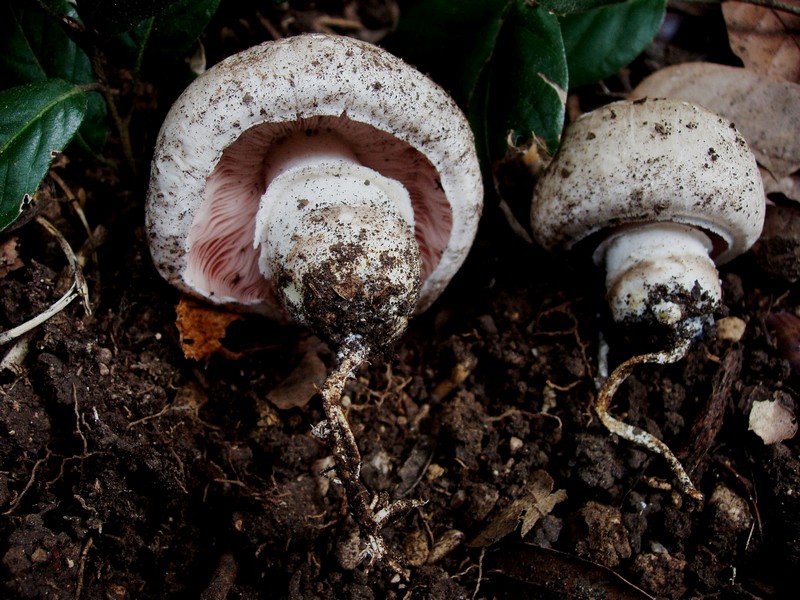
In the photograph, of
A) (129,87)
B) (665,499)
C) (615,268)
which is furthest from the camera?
(129,87)

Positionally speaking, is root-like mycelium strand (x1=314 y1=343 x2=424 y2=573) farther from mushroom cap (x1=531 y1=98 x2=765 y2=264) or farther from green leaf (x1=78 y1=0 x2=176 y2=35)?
green leaf (x1=78 y1=0 x2=176 y2=35)

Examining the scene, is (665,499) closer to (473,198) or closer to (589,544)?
(589,544)

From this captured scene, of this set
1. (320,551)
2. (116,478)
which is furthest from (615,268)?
(116,478)

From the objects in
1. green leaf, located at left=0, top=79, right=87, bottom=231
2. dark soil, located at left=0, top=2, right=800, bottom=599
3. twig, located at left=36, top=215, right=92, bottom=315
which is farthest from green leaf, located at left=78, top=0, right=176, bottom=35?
twig, located at left=36, top=215, right=92, bottom=315

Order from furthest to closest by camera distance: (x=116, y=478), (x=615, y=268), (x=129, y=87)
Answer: (x=129, y=87) → (x=615, y=268) → (x=116, y=478)

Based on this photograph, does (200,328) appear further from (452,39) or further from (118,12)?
(452,39)

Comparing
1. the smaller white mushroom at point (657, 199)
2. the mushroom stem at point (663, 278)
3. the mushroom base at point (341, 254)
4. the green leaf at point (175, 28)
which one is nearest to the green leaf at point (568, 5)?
the smaller white mushroom at point (657, 199)

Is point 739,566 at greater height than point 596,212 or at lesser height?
lesser
